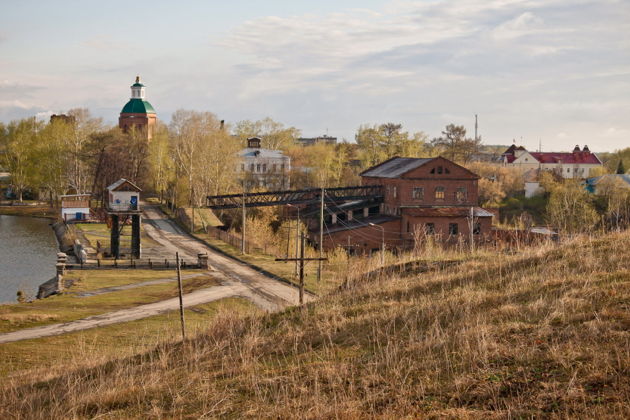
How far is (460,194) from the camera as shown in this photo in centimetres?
5669

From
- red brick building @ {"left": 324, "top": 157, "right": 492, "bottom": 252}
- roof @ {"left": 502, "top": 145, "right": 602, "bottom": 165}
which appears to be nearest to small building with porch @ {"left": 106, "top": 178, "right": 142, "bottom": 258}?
red brick building @ {"left": 324, "top": 157, "right": 492, "bottom": 252}

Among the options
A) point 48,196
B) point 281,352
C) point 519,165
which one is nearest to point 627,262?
point 281,352

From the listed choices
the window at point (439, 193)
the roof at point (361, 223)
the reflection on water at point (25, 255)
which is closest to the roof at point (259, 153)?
the reflection on water at point (25, 255)

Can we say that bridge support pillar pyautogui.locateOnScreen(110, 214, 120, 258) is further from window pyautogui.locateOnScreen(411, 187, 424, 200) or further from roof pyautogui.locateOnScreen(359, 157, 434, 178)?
window pyautogui.locateOnScreen(411, 187, 424, 200)

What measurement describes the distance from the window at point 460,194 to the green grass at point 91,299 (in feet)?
86.4

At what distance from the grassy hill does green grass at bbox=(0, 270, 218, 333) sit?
1492cm

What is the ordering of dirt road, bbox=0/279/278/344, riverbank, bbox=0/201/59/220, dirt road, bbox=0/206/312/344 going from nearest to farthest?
dirt road, bbox=0/279/278/344 < dirt road, bbox=0/206/312/344 < riverbank, bbox=0/201/59/220

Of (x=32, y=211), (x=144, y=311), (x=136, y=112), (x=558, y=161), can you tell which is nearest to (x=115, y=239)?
(x=144, y=311)

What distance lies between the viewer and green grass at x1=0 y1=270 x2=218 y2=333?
26797mm

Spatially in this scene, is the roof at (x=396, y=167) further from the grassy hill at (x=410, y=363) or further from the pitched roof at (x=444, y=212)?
the grassy hill at (x=410, y=363)

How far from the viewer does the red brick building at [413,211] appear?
52.9 meters

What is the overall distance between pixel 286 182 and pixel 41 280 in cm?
4768

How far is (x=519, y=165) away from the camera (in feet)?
358

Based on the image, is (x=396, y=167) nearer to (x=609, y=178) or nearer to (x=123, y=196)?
(x=123, y=196)
